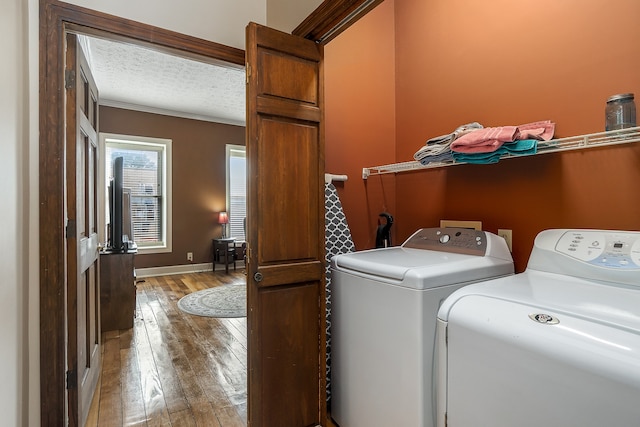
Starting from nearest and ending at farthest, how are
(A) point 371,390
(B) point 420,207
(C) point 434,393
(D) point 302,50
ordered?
(C) point 434,393 → (A) point 371,390 → (D) point 302,50 → (B) point 420,207

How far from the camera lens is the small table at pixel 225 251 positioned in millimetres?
5598

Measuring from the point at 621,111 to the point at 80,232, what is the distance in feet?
7.90

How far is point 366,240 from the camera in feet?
7.31

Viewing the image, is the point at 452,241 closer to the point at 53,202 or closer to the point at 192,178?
the point at 53,202

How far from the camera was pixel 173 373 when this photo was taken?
2303mm

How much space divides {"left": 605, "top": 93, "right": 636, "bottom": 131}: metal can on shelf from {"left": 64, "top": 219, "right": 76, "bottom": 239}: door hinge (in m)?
2.30

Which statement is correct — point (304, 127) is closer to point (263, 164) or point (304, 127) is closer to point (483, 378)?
point (263, 164)

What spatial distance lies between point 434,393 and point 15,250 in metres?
1.64

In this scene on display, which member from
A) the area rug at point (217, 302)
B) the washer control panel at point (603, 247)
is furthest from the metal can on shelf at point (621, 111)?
the area rug at point (217, 302)

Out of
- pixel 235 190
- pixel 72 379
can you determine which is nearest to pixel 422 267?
pixel 72 379

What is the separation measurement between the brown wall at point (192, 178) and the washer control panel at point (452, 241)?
464 centimetres

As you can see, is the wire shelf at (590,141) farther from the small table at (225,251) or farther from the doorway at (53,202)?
the small table at (225,251)

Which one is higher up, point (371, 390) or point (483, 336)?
point (483, 336)

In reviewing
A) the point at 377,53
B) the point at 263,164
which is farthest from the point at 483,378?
the point at 377,53
